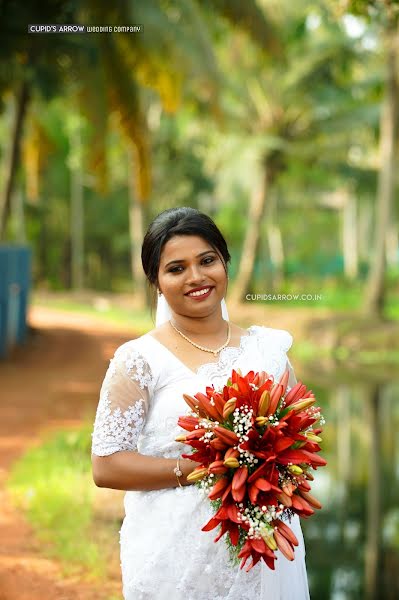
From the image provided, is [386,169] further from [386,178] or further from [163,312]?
[163,312]

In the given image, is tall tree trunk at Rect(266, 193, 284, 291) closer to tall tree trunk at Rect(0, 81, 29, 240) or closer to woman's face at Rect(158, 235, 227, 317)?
tall tree trunk at Rect(0, 81, 29, 240)

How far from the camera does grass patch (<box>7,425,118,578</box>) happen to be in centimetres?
469

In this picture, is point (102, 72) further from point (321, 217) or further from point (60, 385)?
point (321, 217)

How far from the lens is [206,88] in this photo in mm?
10711

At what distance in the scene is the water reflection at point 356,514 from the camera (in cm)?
607

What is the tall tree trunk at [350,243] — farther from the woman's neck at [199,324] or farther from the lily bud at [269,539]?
the lily bud at [269,539]

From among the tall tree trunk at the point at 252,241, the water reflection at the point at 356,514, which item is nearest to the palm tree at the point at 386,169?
the tall tree trunk at the point at 252,241

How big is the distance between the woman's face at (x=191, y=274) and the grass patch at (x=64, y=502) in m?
2.49

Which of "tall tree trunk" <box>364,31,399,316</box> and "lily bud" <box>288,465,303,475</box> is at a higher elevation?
"tall tree trunk" <box>364,31,399,316</box>

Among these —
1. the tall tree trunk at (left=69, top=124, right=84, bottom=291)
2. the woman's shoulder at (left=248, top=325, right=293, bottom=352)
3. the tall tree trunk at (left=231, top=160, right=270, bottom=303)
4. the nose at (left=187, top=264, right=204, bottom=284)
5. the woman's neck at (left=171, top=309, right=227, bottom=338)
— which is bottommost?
the woman's shoulder at (left=248, top=325, right=293, bottom=352)

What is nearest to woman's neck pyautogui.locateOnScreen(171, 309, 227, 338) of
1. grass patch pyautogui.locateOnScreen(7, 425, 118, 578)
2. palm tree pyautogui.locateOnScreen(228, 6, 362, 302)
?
grass patch pyautogui.locateOnScreen(7, 425, 118, 578)

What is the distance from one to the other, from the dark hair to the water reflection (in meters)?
4.16

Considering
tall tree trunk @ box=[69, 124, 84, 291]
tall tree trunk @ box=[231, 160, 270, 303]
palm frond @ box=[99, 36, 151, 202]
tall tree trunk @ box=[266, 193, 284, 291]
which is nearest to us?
palm frond @ box=[99, 36, 151, 202]

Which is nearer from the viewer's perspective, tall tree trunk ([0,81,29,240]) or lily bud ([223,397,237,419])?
lily bud ([223,397,237,419])
